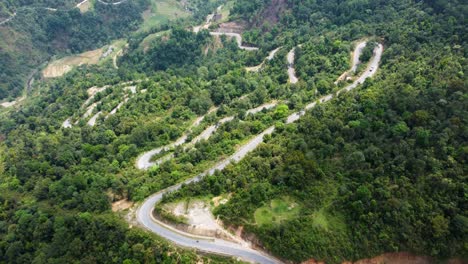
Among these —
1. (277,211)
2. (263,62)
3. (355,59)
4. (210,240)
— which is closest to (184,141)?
(210,240)

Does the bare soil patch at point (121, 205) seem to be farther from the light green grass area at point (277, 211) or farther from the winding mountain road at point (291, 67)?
the winding mountain road at point (291, 67)

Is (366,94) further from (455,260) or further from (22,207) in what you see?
(22,207)

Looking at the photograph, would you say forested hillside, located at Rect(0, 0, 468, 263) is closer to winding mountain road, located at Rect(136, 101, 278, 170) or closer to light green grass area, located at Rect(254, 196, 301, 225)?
light green grass area, located at Rect(254, 196, 301, 225)

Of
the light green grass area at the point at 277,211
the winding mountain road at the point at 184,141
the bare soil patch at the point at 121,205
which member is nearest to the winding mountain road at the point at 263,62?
the winding mountain road at the point at 184,141

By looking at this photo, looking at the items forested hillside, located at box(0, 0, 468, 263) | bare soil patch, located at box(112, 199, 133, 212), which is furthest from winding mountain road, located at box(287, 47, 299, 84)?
bare soil patch, located at box(112, 199, 133, 212)

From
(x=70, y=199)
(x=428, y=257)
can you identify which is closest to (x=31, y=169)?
(x=70, y=199)

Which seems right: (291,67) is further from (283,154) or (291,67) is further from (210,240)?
(210,240)
